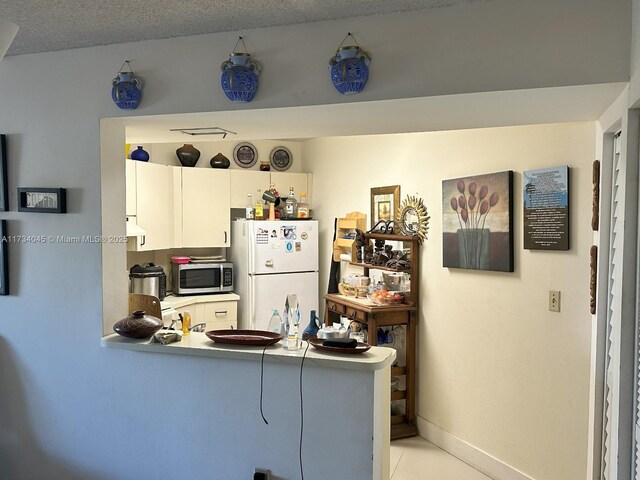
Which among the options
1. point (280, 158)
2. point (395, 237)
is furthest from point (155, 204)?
A: point (395, 237)

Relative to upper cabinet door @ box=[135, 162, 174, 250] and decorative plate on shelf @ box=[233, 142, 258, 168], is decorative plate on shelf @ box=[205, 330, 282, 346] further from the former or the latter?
decorative plate on shelf @ box=[233, 142, 258, 168]

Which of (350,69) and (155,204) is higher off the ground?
(350,69)

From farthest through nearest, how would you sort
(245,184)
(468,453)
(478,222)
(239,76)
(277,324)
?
(245,184), (468,453), (478,222), (277,324), (239,76)

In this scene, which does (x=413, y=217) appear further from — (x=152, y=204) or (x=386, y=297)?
(x=152, y=204)

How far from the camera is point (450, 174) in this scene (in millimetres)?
3447

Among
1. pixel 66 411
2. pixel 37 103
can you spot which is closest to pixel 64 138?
pixel 37 103

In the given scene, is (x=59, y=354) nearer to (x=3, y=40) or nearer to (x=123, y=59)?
(x=123, y=59)

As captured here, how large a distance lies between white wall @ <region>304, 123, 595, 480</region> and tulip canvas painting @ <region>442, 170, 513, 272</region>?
2.2 inches

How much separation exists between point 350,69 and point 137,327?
1.52m

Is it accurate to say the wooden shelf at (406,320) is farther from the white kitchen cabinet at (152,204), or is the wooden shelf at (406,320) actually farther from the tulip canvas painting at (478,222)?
the white kitchen cabinet at (152,204)

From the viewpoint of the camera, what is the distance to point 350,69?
1973 mm

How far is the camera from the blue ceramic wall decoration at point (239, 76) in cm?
211

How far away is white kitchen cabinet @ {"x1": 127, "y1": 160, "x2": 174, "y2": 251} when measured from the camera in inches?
160

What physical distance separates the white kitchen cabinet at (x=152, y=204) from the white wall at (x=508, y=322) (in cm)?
185
